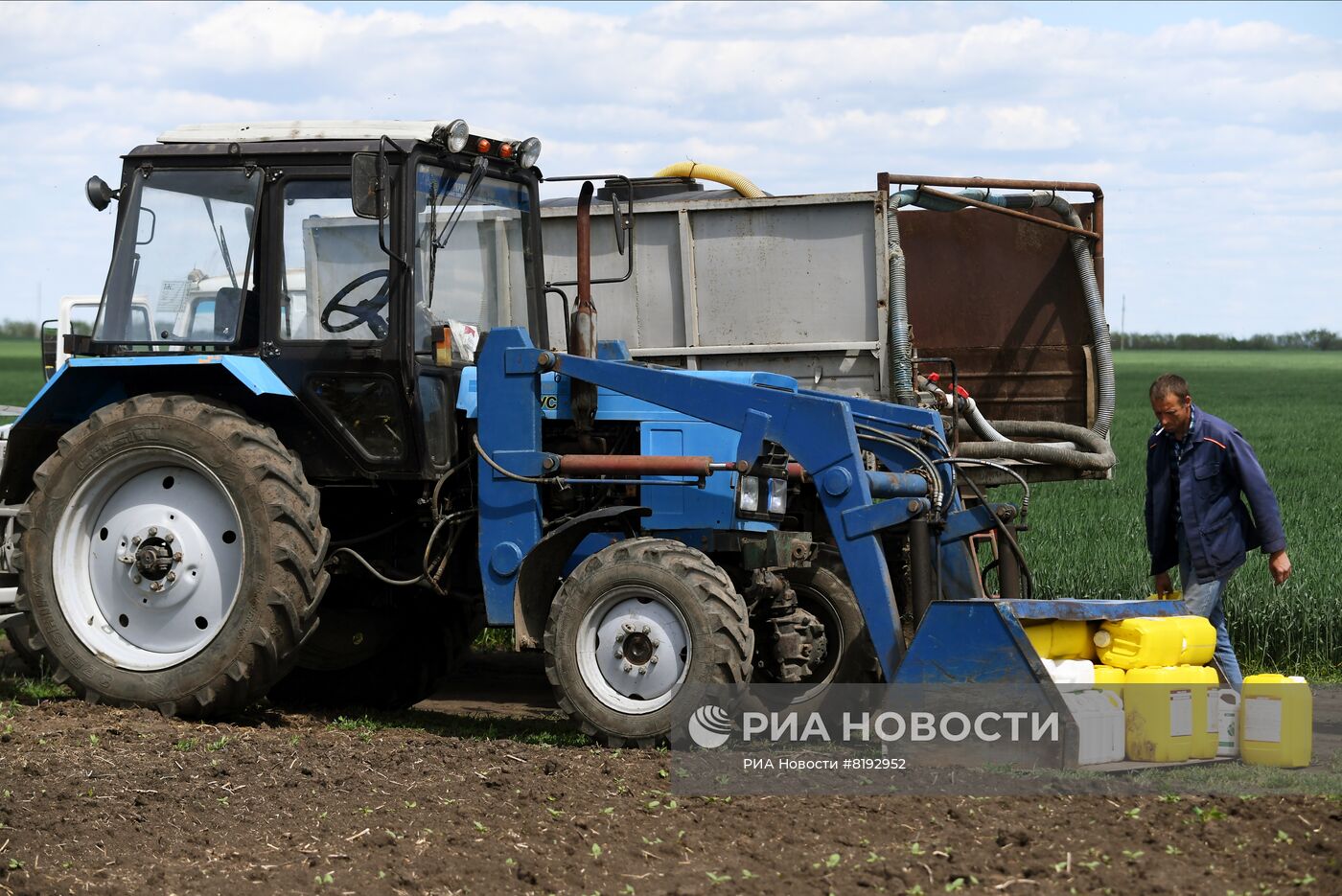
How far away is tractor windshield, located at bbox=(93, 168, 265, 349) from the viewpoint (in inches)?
285

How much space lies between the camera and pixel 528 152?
7801mm

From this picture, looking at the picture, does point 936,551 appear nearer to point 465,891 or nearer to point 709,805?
point 709,805

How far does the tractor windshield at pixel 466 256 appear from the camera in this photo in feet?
23.4

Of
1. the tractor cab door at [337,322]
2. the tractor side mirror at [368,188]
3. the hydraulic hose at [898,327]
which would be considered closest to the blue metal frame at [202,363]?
the tractor cab door at [337,322]

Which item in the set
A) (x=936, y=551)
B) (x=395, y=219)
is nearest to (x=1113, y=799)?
(x=936, y=551)

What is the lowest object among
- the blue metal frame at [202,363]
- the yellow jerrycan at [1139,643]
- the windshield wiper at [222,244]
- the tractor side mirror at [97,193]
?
the yellow jerrycan at [1139,643]

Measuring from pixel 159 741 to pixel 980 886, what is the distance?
3680 millimetres

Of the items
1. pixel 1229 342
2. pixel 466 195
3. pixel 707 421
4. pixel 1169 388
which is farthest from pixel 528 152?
pixel 1229 342

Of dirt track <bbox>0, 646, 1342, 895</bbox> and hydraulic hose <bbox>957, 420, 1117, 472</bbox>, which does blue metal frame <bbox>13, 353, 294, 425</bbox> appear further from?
hydraulic hose <bbox>957, 420, 1117, 472</bbox>

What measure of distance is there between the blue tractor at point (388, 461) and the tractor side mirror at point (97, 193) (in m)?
0.01

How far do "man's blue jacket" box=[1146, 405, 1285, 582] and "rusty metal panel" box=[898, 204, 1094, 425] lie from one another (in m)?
3.23

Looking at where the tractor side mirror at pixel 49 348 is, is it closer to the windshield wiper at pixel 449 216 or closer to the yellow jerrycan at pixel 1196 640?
the windshield wiper at pixel 449 216

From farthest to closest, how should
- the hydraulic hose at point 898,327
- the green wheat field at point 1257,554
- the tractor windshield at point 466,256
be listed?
the hydraulic hose at point 898,327 → the green wheat field at point 1257,554 → the tractor windshield at point 466,256

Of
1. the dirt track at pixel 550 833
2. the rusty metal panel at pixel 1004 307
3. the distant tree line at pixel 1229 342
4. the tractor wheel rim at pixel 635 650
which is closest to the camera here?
the dirt track at pixel 550 833
